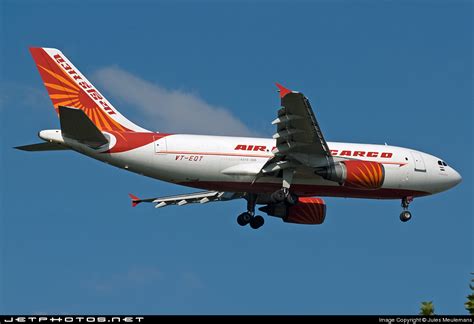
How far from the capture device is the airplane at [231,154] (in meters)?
46.2

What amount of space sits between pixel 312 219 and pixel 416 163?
21.3ft

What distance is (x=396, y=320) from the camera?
98.0ft

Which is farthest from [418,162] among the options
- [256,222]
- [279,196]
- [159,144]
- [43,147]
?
[43,147]

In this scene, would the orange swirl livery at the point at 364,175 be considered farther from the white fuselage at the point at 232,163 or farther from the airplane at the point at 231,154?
the white fuselage at the point at 232,163

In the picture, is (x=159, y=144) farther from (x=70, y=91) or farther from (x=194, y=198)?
(x=194, y=198)

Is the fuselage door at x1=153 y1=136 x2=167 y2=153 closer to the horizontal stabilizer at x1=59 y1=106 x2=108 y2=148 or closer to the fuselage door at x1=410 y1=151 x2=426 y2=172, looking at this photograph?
the horizontal stabilizer at x1=59 y1=106 x2=108 y2=148

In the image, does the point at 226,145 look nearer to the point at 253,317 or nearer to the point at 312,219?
the point at 312,219

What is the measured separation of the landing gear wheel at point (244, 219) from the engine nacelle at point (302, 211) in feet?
5.48

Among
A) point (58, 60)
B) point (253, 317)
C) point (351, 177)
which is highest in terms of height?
point (58, 60)

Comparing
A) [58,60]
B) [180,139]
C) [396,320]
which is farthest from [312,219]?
[396,320]

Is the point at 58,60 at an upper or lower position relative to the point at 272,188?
upper

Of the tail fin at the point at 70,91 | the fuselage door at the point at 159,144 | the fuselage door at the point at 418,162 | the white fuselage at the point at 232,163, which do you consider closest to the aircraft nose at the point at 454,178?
the white fuselage at the point at 232,163

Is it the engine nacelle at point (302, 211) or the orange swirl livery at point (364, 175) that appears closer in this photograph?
the orange swirl livery at point (364, 175)

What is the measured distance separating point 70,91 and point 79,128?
14.3 feet
